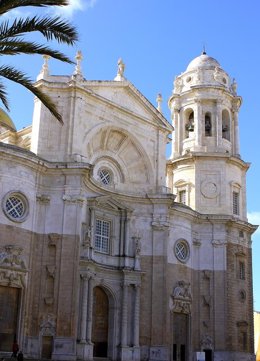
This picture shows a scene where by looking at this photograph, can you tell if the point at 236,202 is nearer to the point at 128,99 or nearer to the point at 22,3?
the point at 128,99

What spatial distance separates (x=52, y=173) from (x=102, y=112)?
6.19 metres

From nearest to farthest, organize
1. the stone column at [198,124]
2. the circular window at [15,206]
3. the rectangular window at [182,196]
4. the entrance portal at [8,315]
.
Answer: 1. the entrance portal at [8,315]
2. the circular window at [15,206]
3. the rectangular window at [182,196]
4. the stone column at [198,124]

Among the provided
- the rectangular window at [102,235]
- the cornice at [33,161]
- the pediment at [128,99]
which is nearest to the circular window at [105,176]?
the rectangular window at [102,235]

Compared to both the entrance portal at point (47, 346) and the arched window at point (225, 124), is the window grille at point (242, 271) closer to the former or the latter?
the arched window at point (225, 124)

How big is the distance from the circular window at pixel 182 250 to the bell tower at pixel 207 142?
3.58m

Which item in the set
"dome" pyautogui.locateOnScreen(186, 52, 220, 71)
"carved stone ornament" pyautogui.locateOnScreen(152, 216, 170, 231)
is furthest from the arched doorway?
"dome" pyautogui.locateOnScreen(186, 52, 220, 71)

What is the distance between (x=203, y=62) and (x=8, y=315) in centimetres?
2668

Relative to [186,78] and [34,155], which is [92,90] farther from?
[186,78]

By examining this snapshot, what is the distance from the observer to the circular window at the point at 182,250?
4016 cm

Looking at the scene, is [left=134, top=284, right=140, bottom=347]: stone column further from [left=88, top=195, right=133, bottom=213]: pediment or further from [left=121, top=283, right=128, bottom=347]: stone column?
[left=88, top=195, right=133, bottom=213]: pediment

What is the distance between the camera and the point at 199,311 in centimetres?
4069

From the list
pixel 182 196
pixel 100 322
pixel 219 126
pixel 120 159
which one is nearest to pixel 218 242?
pixel 182 196

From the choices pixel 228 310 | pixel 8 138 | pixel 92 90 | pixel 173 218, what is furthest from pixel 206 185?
pixel 8 138

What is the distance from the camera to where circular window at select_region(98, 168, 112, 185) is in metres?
38.8
